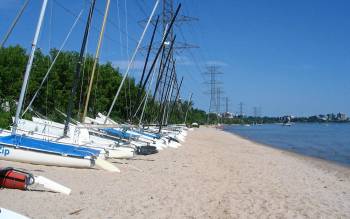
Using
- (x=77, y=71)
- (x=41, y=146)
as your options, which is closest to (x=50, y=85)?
(x=77, y=71)

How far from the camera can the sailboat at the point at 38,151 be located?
17.0 m

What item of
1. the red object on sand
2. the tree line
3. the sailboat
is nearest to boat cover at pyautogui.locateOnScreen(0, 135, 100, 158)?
the sailboat

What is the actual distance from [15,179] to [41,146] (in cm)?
536

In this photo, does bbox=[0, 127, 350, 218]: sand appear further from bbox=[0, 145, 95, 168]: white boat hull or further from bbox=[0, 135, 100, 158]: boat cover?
bbox=[0, 135, 100, 158]: boat cover

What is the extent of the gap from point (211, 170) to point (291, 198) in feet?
23.0

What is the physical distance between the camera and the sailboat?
17.0 metres

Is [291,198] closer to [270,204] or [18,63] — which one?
[270,204]

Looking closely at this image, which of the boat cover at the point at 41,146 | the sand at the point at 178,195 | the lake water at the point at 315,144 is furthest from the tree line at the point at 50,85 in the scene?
the lake water at the point at 315,144

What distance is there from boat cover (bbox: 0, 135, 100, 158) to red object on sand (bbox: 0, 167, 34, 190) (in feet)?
16.3


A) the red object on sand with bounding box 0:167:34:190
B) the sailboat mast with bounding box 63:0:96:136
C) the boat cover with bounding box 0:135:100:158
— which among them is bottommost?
the red object on sand with bounding box 0:167:34:190

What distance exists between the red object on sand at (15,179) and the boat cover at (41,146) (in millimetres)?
4973

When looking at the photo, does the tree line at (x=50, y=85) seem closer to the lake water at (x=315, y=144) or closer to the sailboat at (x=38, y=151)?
the sailboat at (x=38, y=151)

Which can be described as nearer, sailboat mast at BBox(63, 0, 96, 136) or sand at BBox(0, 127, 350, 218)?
sand at BBox(0, 127, 350, 218)

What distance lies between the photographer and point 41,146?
57.7 feet
